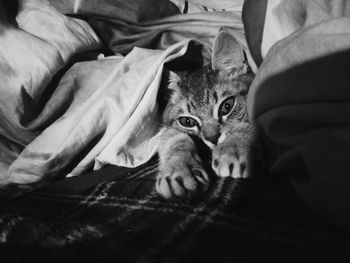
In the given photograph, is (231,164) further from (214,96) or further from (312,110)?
(214,96)

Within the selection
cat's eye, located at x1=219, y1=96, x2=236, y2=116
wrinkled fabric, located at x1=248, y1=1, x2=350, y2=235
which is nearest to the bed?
wrinkled fabric, located at x1=248, y1=1, x2=350, y2=235

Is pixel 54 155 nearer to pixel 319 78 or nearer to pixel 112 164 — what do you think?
pixel 112 164

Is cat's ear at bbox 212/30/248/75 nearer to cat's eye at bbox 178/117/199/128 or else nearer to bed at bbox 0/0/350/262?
bed at bbox 0/0/350/262

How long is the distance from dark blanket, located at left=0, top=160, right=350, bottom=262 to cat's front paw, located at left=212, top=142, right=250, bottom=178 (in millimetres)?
29

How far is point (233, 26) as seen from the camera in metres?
0.95

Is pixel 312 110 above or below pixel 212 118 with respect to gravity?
above

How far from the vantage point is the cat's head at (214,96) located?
93 centimetres

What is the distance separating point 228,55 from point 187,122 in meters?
0.22

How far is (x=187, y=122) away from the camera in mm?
1027

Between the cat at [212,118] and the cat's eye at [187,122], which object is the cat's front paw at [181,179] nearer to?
the cat at [212,118]

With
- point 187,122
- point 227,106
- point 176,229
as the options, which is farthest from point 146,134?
point 176,229

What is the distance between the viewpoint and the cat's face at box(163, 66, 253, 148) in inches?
37.2

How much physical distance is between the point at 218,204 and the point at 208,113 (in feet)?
1.40

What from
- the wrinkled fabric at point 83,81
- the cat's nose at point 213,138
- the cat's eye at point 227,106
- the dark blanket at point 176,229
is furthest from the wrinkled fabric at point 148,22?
the dark blanket at point 176,229
